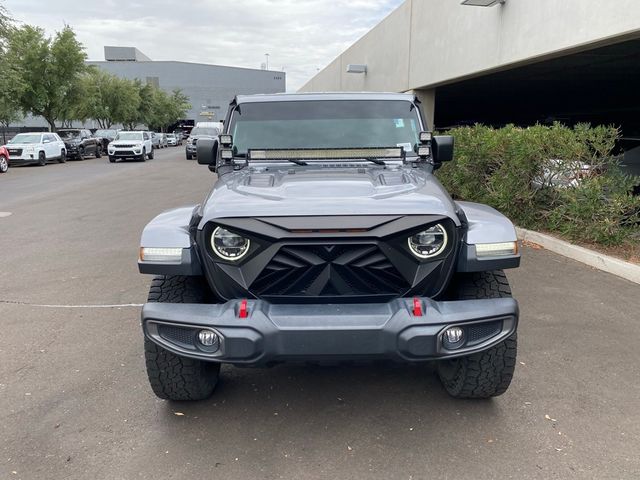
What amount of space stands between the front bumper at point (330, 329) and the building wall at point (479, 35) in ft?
23.8

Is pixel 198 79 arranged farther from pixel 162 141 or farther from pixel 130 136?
pixel 130 136

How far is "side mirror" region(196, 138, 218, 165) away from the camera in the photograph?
423 centimetres

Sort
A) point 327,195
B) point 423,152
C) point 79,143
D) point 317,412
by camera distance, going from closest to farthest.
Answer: point 327,195 → point 317,412 → point 423,152 → point 79,143

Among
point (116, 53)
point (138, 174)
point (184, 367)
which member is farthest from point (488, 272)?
point (116, 53)

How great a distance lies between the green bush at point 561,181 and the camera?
651 centimetres

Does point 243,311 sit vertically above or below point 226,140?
below

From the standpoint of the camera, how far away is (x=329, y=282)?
275 centimetres

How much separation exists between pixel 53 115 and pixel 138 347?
32232mm

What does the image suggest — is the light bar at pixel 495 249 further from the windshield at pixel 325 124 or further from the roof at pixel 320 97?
the roof at pixel 320 97

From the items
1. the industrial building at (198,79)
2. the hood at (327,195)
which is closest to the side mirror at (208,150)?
the hood at (327,195)

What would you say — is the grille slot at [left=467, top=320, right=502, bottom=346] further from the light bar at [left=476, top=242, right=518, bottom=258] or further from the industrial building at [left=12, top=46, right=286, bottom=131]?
the industrial building at [left=12, top=46, right=286, bottom=131]

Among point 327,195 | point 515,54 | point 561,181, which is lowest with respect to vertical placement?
point 561,181

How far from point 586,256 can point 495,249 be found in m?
4.29

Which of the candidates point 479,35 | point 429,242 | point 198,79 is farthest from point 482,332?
point 198,79
